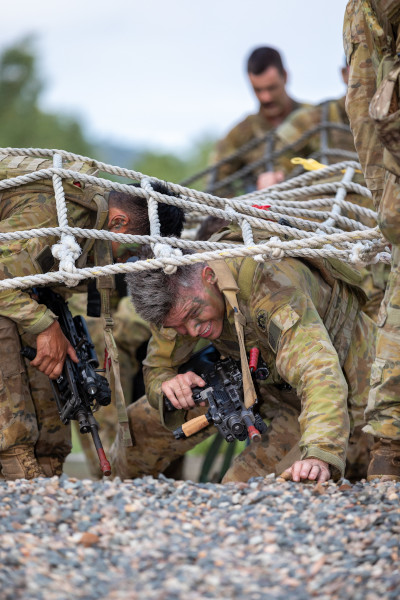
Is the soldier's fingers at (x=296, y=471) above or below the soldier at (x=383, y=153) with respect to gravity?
below

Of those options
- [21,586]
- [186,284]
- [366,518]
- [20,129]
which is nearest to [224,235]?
[186,284]

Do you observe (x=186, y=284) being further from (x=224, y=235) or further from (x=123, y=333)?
(x=123, y=333)

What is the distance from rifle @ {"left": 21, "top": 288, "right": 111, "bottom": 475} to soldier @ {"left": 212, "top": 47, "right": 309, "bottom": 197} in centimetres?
407

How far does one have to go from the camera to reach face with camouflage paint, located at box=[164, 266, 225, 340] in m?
4.49

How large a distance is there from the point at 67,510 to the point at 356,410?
85.5 inches

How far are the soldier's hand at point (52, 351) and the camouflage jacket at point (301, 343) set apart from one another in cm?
49

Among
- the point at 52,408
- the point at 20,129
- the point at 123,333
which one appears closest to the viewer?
the point at 52,408

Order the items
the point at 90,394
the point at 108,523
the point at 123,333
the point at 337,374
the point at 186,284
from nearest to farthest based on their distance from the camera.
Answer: the point at 108,523 → the point at 337,374 → the point at 186,284 → the point at 90,394 → the point at 123,333

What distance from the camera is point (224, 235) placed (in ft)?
15.8

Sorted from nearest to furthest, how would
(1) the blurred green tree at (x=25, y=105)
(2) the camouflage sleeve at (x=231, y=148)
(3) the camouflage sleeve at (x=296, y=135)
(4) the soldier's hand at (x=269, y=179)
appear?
(4) the soldier's hand at (x=269, y=179) < (3) the camouflage sleeve at (x=296, y=135) < (2) the camouflage sleeve at (x=231, y=148) < (1) the blurred green tree at (x=25, y=105)

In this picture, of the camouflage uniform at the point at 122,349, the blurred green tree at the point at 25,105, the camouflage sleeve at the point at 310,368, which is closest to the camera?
the camouflage sleeve at the point at 310,368

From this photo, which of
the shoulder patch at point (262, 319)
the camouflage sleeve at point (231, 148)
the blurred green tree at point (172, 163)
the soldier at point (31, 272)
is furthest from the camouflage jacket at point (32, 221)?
the blurred green tree at point (172, 163)

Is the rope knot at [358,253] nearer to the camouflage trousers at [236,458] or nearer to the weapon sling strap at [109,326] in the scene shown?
the camouflage trousers at [236,458]

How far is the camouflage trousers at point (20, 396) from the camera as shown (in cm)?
483
